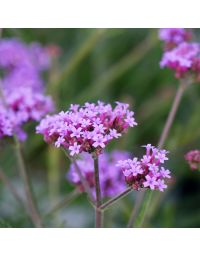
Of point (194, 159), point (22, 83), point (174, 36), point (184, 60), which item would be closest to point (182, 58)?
point (184, 60)

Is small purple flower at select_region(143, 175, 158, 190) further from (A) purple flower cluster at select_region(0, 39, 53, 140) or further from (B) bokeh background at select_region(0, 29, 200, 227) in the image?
(B) bokeh background at select_region(0, 29, 200, 227)

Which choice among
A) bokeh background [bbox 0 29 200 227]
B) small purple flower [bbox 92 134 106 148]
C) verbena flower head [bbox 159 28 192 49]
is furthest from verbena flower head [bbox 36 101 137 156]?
bokeh background [bbox 0 29 200 227]

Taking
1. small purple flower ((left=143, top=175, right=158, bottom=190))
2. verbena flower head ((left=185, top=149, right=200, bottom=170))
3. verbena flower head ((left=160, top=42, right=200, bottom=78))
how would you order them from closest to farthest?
small purple flower ((left=143, top=175, right=158, bottom=190)) < verbena flower head ((left=185, top=149, right=200, bottom=170)) < verbena flower head ((left=160, top=42, right=200, bottom=78))

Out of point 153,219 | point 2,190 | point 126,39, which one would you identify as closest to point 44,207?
point 2,190

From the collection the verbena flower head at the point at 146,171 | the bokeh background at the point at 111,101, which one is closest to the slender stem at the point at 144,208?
the verbena flower head at the point at 146,171

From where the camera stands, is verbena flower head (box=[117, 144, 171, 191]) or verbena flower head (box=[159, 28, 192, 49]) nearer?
verbena flower head (box=[117, 144, 171, 191])
